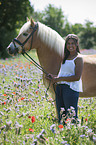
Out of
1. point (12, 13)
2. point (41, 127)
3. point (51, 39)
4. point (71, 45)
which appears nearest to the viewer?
point (71, 45)

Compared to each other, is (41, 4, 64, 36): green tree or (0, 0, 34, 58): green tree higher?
(41, 4, 64, 36): green tree

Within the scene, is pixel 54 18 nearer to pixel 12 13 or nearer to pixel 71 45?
pixel 12 13

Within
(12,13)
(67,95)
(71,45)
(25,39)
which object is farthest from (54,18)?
(67,95)

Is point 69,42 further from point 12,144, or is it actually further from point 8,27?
point 8,27

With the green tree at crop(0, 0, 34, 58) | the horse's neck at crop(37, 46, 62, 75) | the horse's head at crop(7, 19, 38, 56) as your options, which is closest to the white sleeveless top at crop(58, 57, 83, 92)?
the horse's neck at crop(37, 46, 62, 75)

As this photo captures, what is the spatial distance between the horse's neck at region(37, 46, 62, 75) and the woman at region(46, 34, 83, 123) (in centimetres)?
46

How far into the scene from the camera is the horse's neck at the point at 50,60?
11.2 feet

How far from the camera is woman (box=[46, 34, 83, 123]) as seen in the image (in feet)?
9.20

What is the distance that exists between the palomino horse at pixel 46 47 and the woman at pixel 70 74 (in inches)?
18.4

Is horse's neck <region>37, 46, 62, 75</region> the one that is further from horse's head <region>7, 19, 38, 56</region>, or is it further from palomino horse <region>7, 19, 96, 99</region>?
→ horse's head <region>7, 19, 38, 56</region>

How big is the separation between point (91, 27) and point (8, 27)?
72.2ft

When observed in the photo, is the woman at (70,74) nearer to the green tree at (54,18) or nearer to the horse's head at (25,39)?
the horse's head at (25,39)

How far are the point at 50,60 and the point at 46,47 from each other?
26 cm

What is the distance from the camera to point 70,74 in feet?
9.59
